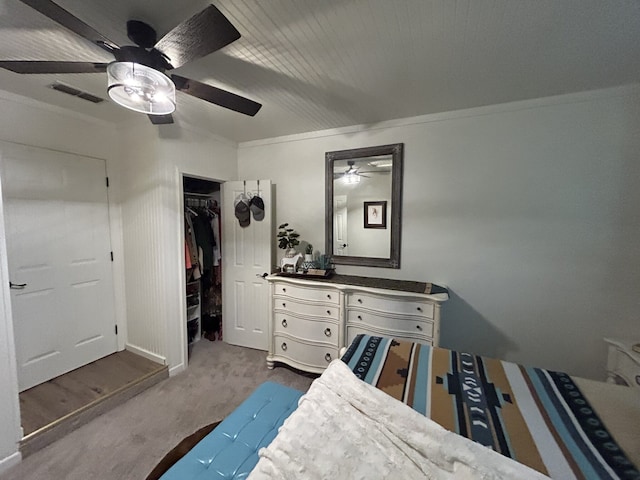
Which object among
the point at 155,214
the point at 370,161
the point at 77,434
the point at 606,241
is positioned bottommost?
the point at 77,434

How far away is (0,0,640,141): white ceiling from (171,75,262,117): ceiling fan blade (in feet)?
0.86

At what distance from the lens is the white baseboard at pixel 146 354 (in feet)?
8.40

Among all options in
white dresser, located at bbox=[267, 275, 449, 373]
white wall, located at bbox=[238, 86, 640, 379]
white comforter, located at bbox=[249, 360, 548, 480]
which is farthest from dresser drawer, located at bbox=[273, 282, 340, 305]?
white comforter, located at bbox=[249, 360, 548, 480]

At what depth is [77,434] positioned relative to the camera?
182 cm

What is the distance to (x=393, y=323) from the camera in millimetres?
2146

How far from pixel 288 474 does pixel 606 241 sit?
2575 millimetres

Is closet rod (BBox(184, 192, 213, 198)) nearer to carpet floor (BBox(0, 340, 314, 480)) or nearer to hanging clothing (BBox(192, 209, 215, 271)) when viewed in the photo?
hanging clothing (BBox(192, 209, 215, 271))

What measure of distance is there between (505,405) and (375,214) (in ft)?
5.86

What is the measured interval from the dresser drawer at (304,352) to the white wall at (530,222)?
98 cm

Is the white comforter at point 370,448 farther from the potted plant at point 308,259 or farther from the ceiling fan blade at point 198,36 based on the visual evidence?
the potted plant at point 308,259

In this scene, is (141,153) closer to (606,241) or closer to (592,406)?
(592,406)

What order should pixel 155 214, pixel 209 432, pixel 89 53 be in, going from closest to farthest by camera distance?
pixel 209 432, pixel 89 53, pixel 155 214

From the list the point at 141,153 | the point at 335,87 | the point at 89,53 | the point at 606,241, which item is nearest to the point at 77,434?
the point at 141,153

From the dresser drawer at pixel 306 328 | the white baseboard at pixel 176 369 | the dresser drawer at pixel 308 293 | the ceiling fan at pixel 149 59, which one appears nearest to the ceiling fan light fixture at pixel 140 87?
the ceiling fan at pixel 149 59
